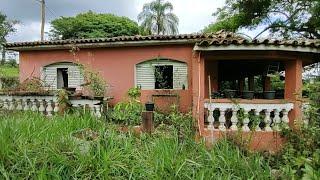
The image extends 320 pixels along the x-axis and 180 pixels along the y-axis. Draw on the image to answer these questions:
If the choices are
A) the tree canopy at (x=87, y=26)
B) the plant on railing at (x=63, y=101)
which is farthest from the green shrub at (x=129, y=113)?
the tree canopy at (x=87, y=26)

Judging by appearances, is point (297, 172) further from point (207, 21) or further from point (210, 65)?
point (207, 21)

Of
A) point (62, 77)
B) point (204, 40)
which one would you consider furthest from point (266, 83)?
point (62, 77)

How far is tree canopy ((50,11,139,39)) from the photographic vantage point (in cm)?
4216

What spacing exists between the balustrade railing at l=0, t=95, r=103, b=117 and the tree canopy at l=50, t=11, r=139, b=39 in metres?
30.6

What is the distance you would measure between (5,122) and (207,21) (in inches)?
883

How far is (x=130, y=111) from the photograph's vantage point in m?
10.9

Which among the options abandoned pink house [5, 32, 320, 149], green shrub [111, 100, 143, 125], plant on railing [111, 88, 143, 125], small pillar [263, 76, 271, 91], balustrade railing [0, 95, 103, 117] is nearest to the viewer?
abandoned pink house [5, 32, 320, 149]

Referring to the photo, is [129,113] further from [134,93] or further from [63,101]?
[134,93]

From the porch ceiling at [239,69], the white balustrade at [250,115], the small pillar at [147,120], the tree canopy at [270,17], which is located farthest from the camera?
the tree canopy at [270,17]

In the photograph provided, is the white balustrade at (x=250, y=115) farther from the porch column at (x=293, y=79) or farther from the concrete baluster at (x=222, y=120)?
the porch column at (x=293, y=79)

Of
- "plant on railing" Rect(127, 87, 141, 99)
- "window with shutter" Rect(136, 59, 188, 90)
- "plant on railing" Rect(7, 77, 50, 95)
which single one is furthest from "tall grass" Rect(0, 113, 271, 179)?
"window with shutter" Rect(136, 59, 188, 90)

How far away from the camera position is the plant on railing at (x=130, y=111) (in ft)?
31.5

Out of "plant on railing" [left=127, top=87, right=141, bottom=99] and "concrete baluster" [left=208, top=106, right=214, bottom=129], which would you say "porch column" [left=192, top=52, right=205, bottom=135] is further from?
"plant on railing" [left=127, top=87, right=141, bottom=99]

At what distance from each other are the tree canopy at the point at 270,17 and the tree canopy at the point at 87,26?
19.6 metres
